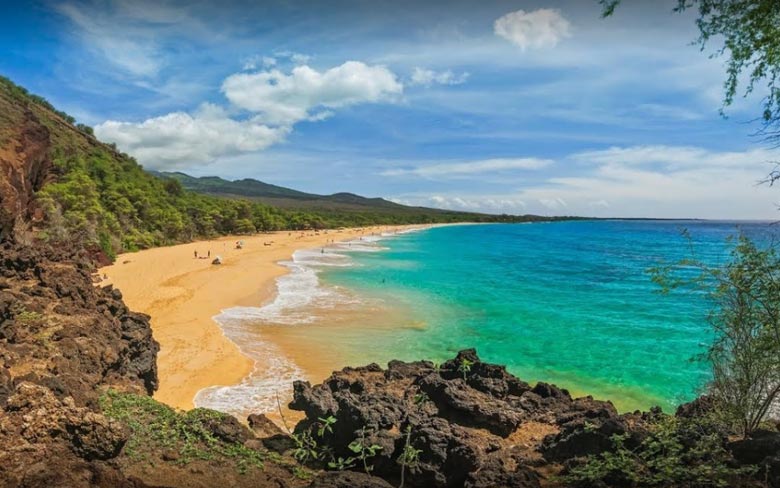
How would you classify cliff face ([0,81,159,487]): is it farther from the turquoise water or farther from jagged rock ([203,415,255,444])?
the turquoise water

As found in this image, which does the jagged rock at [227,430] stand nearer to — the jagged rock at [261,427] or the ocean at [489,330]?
the jagged rock at [261,427]

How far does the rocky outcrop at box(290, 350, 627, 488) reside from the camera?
7.03 m

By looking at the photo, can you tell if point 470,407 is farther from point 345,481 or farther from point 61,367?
point 61,367

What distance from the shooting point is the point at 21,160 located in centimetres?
1984

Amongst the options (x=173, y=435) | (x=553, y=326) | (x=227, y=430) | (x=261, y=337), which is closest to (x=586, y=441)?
(x=227, y=430)

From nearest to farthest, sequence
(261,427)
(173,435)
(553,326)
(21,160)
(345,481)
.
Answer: (345,481)
(173,435)
(261,427)
(21,160)
(553,326)

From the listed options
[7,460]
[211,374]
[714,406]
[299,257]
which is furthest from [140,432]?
[299,257]

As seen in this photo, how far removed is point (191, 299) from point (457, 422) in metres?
20.6

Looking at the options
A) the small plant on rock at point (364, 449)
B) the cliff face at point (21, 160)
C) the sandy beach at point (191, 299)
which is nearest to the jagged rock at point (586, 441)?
the small plant on rock at point (364, 449)

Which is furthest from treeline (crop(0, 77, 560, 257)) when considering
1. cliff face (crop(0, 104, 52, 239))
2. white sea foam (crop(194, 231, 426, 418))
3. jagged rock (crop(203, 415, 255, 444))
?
jagged rock (crop(203, 415, 255, 444))

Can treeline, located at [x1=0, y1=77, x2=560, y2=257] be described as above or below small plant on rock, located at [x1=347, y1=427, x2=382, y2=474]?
above

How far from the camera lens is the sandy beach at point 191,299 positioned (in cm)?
1437

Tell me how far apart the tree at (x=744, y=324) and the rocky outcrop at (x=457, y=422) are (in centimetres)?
210

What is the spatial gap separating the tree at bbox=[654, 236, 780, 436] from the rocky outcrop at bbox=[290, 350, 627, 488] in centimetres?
210
